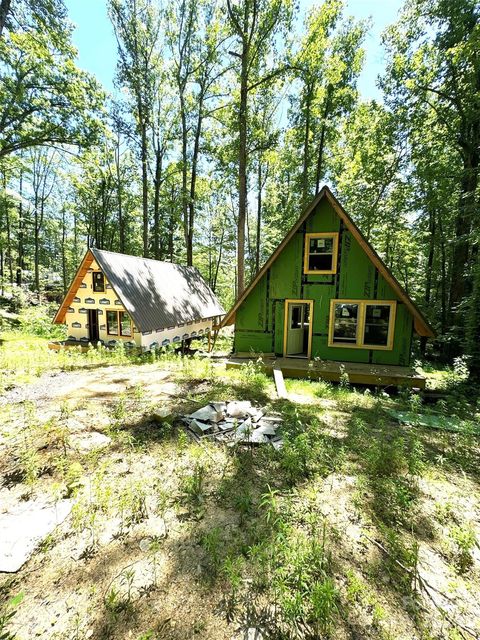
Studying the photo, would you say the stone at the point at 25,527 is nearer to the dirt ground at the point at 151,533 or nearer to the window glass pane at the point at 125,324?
the dirt ground at the point at 151,533

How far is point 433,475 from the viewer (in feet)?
12.5

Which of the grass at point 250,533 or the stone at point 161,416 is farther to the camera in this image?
the stone at point 161,416

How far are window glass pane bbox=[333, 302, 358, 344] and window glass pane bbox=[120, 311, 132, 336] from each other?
8.61m

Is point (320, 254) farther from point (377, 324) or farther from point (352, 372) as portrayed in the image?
point (352, 372)

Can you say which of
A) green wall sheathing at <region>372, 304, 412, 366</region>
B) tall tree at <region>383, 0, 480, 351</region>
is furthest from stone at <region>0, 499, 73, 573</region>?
tall tree at <region>383, 0, 480, 351</region>

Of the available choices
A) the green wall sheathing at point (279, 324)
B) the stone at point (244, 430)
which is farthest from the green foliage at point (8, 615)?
the green wall sheathing at point (279, 324)

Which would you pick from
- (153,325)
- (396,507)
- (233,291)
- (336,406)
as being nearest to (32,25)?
(153,325)

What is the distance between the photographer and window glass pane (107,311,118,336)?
13.0 m

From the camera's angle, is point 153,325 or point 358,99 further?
point 358,99

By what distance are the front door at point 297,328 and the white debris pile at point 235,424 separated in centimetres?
510

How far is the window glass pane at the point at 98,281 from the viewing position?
1274 cm

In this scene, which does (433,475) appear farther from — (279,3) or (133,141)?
(133,141)

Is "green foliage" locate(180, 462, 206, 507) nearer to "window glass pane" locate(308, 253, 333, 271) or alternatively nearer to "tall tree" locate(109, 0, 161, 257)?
"window glass pane" locate(308, 253, 333, 271)

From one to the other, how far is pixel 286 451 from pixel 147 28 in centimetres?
2503
